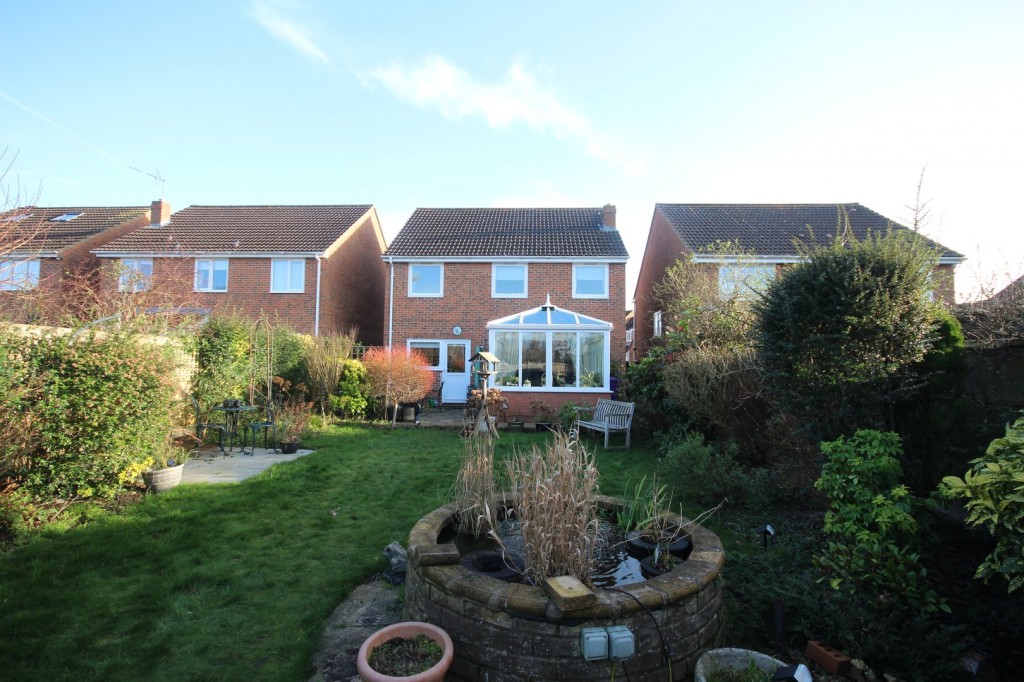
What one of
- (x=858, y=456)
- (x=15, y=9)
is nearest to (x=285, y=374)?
(x=15, y=9)

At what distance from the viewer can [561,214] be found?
22.1 meters

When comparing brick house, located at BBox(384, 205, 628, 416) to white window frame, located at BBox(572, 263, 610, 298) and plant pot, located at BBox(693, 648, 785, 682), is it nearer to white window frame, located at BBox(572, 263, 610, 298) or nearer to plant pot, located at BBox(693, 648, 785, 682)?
white window frame, located at BBox(572, 263, 610, 298)

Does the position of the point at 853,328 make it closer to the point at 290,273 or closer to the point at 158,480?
the point at 158,480

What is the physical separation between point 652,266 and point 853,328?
831 inches

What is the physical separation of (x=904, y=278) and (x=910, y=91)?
9.17 ft

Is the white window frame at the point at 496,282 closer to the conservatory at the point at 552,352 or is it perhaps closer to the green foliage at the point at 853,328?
the conservatory at the point at 552,352

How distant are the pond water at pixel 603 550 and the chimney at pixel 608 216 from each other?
57.7 ft

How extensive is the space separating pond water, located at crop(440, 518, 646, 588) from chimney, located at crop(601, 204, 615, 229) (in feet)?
57.7

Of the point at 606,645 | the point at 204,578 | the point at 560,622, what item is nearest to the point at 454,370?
the point at 204,578

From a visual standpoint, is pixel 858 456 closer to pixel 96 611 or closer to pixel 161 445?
pixel 96 611

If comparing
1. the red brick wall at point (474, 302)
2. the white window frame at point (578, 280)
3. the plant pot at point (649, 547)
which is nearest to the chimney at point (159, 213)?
the red brick wall at point (474, 302)

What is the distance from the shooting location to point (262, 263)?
63.2 ft

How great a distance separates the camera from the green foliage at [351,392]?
13062 mm

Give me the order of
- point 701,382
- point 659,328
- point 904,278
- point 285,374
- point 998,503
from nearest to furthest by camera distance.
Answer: point 998,503, point 904,278, point 701,382, point 285,374, point 659,328
